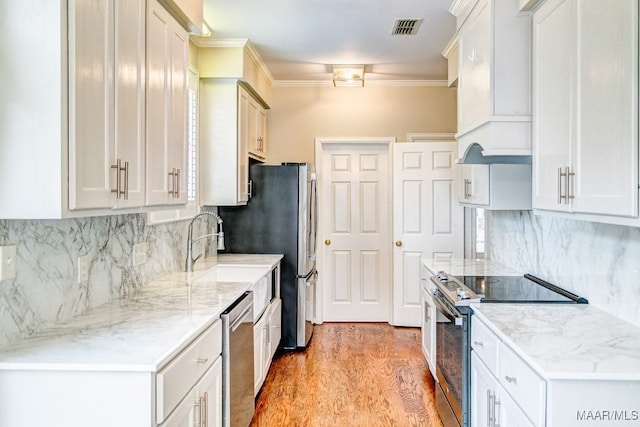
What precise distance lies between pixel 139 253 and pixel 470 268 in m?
2.26

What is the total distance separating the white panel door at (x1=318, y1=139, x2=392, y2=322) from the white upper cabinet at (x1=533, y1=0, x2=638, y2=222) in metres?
2.95

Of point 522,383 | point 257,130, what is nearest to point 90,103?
point 522,383

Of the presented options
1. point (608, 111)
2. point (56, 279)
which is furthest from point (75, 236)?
point (608, 111)

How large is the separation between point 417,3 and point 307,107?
7.15 feet

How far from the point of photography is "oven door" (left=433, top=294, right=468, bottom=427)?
2270 millimetres

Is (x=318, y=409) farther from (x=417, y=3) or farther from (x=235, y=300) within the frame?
(x=417, y=3)

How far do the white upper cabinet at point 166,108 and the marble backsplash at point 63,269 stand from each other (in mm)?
367

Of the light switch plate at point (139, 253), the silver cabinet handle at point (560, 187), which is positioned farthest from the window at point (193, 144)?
the silver cabinet handle at point (560, 187)

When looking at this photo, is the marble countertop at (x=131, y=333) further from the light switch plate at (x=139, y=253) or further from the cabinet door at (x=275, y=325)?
the cabinet door at (x=275, y=325)

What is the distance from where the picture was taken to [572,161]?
183 cm

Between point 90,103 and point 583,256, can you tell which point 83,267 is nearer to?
point 90,103

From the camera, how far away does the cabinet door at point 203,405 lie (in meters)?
1.61

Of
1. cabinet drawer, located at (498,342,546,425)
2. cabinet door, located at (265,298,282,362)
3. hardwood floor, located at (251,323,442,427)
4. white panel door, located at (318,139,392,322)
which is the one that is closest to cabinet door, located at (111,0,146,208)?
cabinet drawer, located at (498,342,546,425)

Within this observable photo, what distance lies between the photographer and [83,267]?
2.00m
